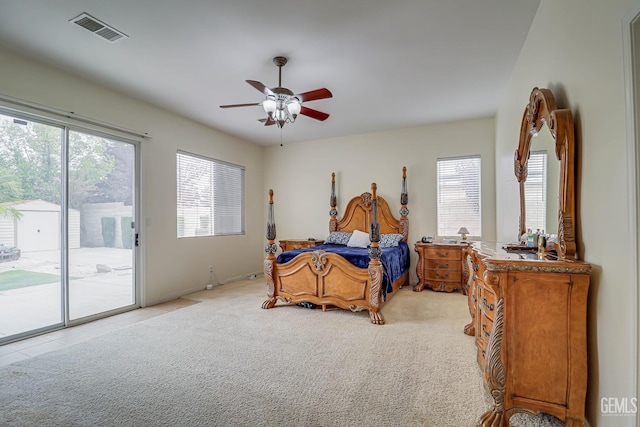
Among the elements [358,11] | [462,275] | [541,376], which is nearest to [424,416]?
[541,376]

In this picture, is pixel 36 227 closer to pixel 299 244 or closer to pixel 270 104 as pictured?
pixel 270 104

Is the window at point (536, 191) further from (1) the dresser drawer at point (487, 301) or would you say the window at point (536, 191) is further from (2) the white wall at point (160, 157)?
(2) the white wall at point (160, 157)

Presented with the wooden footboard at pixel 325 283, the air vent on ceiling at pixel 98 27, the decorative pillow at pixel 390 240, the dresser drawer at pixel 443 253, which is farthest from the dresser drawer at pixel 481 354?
the air vent on ceiling at pixel 98 27

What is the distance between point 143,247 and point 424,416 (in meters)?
3.93

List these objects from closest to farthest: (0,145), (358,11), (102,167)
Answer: (358,11)
(0,145)
(102,167)

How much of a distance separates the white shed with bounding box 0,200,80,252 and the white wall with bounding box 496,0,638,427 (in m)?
4.70

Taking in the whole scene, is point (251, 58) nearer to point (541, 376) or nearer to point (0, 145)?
point (0, 145)

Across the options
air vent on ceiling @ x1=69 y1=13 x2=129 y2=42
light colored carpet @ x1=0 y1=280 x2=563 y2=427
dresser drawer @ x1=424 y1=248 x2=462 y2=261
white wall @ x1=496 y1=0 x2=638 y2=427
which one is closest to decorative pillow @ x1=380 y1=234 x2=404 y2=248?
dresser drawer @ x1=424 y1=248 x2=462 y2=261

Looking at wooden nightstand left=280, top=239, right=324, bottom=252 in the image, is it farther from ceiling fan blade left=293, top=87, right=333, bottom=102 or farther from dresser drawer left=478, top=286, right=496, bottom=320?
dresser drawer left=478, top=286, right=496, bottom=320

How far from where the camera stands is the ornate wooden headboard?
525 cm

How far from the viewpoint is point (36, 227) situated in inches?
123

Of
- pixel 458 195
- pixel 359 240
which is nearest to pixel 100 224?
pixel 359 240

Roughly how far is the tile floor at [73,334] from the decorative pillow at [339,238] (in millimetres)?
2593

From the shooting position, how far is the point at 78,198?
3471 mm
